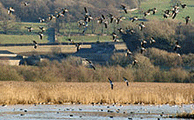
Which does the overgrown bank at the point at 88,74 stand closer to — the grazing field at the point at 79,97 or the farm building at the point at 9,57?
the grazing field at the point at 79,97

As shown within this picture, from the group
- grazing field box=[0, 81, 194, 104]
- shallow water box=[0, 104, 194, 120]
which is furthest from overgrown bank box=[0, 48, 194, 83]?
shallow water box=[0, 104, 194, 120]

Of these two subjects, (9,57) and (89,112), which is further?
(9,57)

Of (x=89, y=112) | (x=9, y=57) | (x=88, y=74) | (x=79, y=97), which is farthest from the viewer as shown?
(x=9, y=57)

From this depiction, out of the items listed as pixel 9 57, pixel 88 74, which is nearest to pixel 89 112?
pixel 88 74

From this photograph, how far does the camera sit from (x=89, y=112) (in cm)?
4369

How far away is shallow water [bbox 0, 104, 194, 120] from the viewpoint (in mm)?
41250

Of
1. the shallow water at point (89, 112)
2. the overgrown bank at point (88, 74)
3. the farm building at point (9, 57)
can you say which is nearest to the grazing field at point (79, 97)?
the shallow water at point (89, 112)

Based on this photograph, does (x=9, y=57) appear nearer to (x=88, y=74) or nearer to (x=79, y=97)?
(x=88, y=74)

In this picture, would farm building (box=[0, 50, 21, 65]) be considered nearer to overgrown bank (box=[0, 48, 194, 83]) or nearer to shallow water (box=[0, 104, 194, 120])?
overgrown bank (box=[0, 48, 194, 83])

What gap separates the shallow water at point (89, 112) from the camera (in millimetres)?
41250

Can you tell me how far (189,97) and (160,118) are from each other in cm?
1086

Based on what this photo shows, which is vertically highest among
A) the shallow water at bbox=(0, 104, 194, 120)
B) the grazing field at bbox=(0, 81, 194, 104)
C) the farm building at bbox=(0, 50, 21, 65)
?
the farm building at bbox=(0, 50, 21, 65)

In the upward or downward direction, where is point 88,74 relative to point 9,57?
downward

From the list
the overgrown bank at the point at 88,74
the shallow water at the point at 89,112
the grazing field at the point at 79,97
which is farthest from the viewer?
the overgrown bank at the point at 88,74
